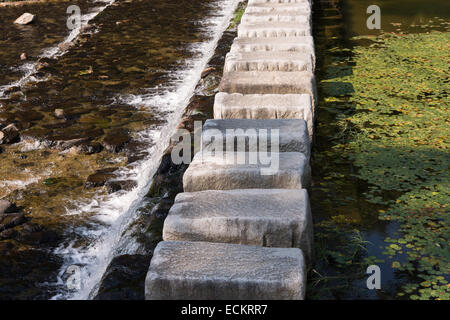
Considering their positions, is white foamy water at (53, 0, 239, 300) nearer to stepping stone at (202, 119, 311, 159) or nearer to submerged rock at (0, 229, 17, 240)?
submerged rock at (0, 229, 17, 240)

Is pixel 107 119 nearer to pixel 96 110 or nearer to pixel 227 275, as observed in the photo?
pixel 96 110

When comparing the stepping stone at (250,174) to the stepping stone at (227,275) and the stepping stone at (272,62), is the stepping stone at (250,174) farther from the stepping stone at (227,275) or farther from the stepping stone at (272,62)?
the stepping stone at (272,62)

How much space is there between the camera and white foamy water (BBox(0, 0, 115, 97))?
26.3 ft

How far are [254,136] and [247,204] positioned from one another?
34.4 inches

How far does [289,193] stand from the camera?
3680 mm

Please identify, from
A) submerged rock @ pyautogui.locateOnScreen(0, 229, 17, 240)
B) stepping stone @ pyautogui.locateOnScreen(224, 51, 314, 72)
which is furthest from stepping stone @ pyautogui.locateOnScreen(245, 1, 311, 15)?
submerged rock @ pyautogui.locateOnScreen(0, 229, 17, 240)

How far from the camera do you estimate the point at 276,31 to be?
279 inches

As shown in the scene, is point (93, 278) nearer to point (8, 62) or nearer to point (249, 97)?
point (249, 97)

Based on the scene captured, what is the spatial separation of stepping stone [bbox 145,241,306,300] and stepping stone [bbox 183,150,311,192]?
774 mm

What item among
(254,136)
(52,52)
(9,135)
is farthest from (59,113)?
(254,136)

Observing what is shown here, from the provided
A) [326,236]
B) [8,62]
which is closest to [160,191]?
[326,236]

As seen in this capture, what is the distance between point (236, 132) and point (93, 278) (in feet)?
4.67

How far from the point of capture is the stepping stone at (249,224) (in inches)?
135

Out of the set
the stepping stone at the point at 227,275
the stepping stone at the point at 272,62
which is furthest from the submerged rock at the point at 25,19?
the stepping stone at the point at 227,275
